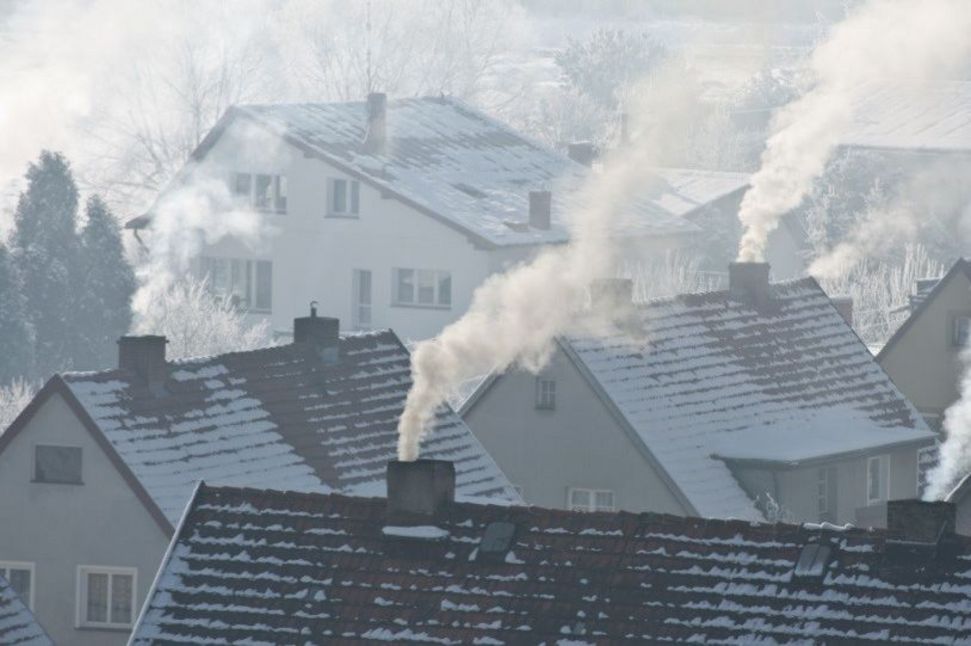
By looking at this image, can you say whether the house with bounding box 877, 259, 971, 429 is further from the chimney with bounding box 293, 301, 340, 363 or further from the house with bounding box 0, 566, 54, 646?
the house with bounding box 0, 566, 54, 646

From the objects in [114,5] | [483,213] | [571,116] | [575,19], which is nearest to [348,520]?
[483,213]

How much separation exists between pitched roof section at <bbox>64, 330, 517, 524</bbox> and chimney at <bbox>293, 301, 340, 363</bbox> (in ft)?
0.35

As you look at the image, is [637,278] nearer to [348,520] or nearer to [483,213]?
[483,213]

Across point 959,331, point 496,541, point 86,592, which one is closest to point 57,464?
point 86,592

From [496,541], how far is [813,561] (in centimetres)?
276

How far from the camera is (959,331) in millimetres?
A: 53812

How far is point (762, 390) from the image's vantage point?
47.2 meters

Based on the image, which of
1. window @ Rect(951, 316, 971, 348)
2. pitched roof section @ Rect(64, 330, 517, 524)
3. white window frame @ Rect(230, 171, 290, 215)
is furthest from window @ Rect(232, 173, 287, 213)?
pitched roof section @ Rect(64, 330, 517, 524)

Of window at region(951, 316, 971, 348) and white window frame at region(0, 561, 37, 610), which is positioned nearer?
white window frame at region(0, 561, 37, 610)

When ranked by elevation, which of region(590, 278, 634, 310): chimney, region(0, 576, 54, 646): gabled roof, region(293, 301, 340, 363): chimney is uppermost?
region(590, 278, 634, 310): chimney

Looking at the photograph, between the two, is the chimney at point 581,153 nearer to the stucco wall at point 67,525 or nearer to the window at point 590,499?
the window at point 590,499

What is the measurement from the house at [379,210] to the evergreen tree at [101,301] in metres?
7.21

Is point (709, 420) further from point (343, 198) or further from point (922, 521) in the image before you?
point (343, 198)

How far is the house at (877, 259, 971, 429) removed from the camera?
5381 centimetres
